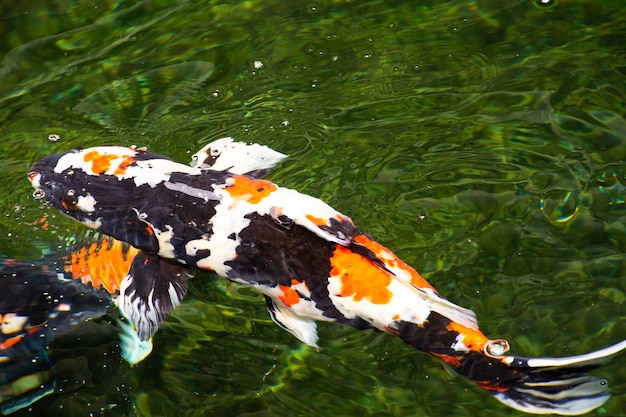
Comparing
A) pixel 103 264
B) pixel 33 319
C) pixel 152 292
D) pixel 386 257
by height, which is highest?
pixel 386 257

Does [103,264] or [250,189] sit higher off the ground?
[250,189]

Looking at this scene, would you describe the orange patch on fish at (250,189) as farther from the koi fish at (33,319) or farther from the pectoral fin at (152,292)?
the koi fish at (33,319)

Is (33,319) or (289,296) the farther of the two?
(33,319)

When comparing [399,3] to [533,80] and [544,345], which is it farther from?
[544,345]

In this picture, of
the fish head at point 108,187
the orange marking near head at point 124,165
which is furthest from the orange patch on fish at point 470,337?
the orange marking near head at point 124,165

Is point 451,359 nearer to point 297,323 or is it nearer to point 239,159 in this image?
point 297,323

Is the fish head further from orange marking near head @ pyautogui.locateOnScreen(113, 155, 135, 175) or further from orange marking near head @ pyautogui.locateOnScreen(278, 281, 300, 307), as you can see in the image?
orange marking near head @ pyautogui.locateOnScreen(278, 281, 300, 307)

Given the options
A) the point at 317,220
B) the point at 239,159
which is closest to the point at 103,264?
the point at 239,159
